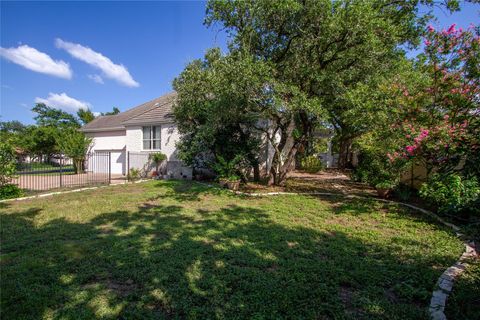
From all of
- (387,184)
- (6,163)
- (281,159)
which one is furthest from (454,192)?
(6,163)

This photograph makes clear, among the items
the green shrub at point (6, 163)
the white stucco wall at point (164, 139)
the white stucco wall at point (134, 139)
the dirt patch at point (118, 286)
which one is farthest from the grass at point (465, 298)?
the white stucco wall at point (134, 139)

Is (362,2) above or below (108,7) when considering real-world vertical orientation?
below

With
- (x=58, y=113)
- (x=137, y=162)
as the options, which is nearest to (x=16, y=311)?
(x=137, y=162)

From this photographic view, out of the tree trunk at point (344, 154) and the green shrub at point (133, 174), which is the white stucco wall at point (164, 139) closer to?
the green shrub at point (133, 174)

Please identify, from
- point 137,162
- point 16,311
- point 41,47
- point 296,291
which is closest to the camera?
point 16,311

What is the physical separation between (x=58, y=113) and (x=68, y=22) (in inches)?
1648

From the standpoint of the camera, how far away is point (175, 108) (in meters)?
11.7

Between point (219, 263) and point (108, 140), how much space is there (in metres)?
18.9

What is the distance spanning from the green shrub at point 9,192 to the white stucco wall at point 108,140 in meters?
9.70

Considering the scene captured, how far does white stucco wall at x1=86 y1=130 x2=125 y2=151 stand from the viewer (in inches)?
726

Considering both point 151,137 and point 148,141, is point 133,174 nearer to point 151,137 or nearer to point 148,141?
point 148,141

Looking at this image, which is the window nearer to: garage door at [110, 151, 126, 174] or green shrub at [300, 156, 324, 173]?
garage door at [110, 151, 126, 174]

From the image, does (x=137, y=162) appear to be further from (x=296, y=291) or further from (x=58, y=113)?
(x=58, y=113)

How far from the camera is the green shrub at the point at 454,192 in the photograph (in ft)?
8.89
